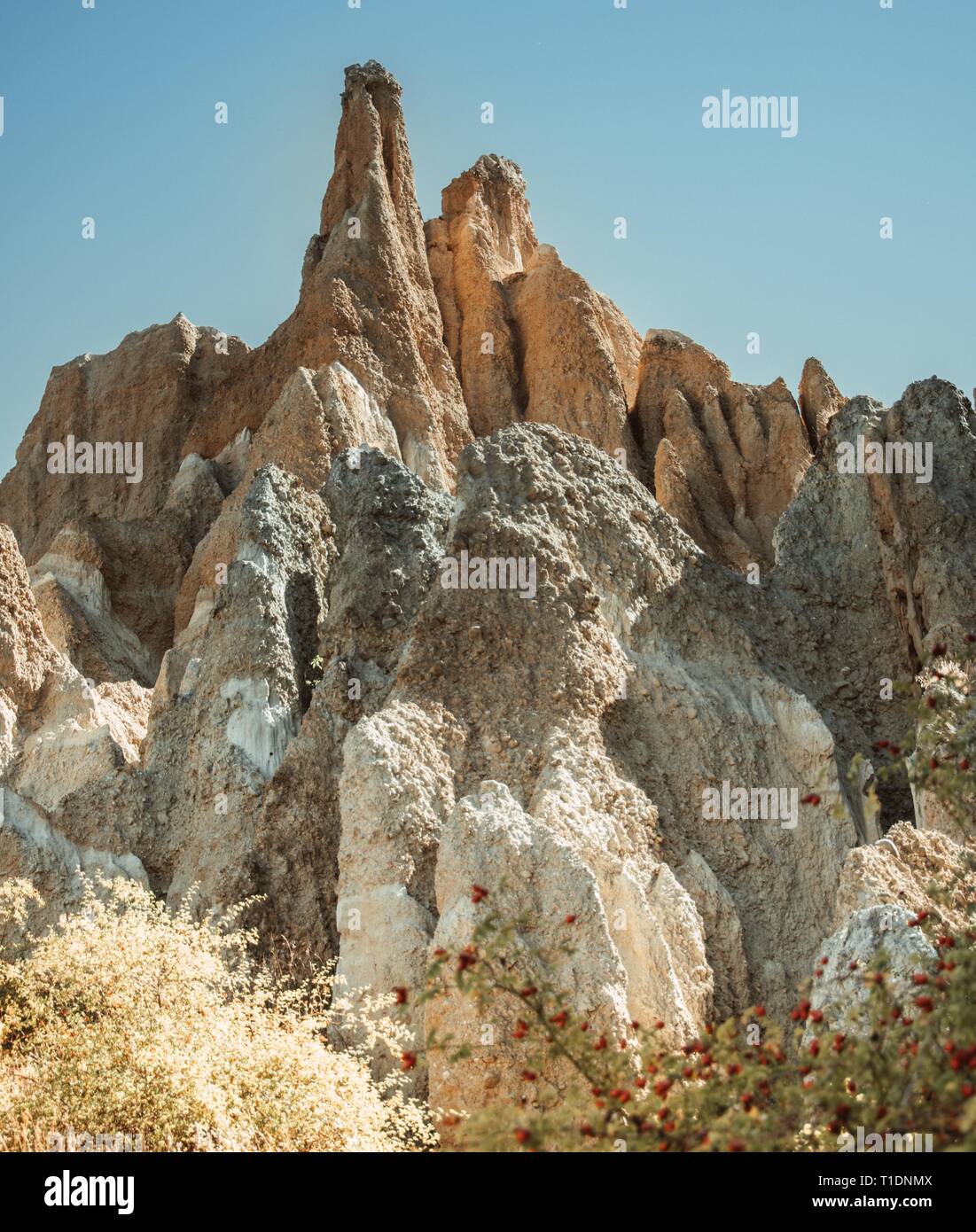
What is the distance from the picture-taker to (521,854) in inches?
545

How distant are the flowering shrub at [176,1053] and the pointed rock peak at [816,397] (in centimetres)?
2653

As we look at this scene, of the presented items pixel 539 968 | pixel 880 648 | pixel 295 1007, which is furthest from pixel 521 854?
pixel 880 648

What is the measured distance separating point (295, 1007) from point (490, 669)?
426 cm

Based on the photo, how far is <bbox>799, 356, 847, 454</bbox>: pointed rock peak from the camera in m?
38.6

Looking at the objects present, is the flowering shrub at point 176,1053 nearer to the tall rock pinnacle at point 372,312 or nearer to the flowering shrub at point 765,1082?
the flowering shrub at point 765,1082

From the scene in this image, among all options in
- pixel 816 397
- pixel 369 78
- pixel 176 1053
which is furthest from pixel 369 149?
pixel 176 1053

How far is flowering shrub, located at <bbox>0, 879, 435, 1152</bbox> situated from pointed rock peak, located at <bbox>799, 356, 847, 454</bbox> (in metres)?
26.5

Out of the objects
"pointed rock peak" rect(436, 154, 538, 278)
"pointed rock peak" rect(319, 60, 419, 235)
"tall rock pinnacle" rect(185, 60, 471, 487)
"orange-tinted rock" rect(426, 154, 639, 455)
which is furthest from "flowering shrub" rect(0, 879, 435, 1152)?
"pointed rock peak" rect(436, 154, 538, 278)

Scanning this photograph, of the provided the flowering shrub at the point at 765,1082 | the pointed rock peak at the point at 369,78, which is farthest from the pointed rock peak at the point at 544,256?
the flowering shrub at the point at 765,1082

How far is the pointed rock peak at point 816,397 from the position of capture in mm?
38562

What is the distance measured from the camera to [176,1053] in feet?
40.0

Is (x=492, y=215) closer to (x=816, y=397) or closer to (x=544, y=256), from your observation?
(x=544, y=256)

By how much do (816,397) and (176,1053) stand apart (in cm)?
3045
